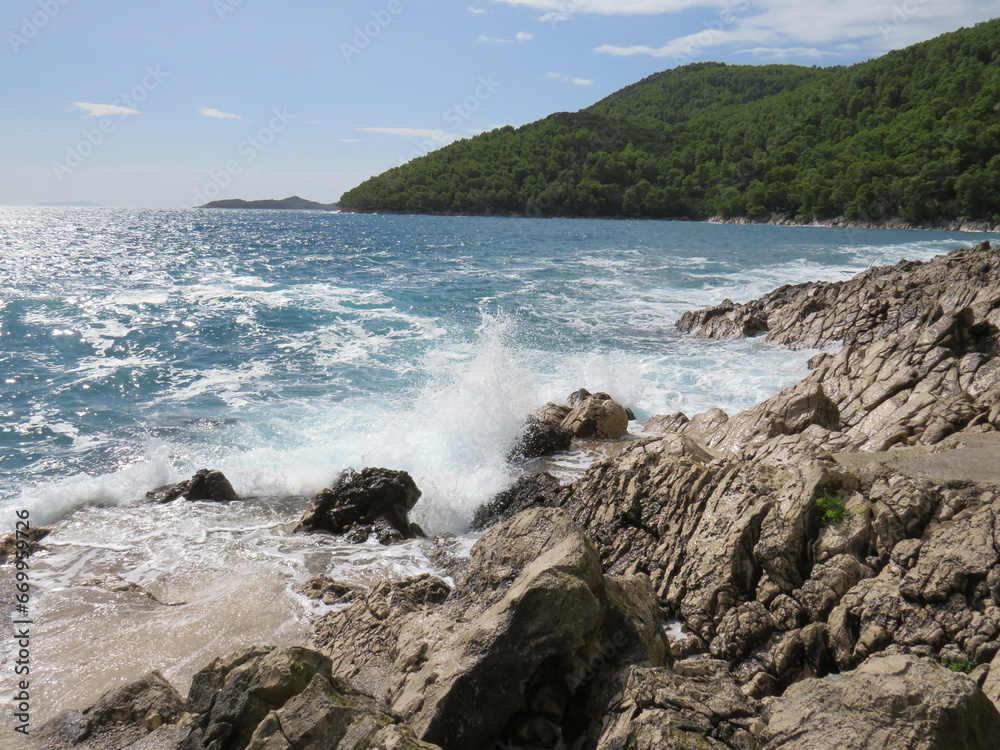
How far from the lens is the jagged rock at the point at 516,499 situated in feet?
32.5

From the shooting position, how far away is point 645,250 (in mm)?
55250

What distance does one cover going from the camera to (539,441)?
41.0 feet

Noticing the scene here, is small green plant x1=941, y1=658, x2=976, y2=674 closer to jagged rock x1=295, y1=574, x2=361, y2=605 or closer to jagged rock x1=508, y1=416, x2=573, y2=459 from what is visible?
jagged rock x1=295, y1=574, x2=361, y2=605

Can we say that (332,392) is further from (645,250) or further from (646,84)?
(646,84)

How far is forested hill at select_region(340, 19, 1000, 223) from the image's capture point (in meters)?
78.9

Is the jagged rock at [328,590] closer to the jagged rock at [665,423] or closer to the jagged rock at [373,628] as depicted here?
the jagged rock at [373,628]

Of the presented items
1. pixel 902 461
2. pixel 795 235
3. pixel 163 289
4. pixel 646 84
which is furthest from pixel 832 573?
pixel 646 84

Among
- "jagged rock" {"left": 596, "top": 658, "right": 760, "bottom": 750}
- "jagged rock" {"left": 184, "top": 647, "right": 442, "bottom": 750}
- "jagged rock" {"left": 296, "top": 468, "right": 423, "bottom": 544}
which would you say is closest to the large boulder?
"jagged rock" {"left": 596, "top": 658, "right": 760, "bottom": 750}

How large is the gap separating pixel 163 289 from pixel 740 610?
109 ft

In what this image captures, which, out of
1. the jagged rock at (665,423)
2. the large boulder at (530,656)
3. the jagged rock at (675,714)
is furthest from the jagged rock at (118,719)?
the jagged rock at (665,423)

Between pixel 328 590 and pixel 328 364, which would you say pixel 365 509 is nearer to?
pixel 328 590

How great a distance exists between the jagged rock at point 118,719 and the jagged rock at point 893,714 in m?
4.36

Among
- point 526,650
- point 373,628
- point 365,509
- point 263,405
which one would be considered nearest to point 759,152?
point 263,405

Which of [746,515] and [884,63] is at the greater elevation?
[884,63]
